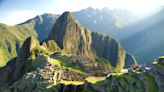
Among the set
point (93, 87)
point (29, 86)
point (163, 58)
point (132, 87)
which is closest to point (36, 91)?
point (29, 86)

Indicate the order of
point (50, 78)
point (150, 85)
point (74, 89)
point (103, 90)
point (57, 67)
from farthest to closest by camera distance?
point (57, 67) → point (50, 78) → point (74, 89) → point (103, 90) → point (150, 85)

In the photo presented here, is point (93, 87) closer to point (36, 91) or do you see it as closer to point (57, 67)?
point (36, 91)

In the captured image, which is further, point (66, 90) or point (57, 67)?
point (57, 67)

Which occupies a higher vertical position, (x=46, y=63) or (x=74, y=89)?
(x=46, y=63)

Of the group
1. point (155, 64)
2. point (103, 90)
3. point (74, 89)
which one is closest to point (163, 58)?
point (155, 64)

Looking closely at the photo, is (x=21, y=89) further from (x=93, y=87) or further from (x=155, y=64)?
(x=155, y=64)

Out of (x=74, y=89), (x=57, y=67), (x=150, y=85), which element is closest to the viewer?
(x=150, y=85)

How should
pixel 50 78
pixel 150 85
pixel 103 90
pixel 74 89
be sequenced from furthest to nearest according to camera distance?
1. pixel 50 78
2. pixel 74 89
3. pixel 103 90
4. pixel 150 85
